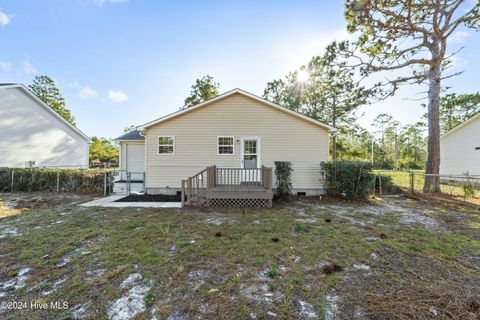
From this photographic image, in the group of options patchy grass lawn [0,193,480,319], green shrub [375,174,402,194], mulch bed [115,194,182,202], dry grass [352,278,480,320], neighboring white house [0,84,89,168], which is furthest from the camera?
neighboring white house [0,84,89,168]

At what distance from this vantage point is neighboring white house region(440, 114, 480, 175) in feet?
40.8

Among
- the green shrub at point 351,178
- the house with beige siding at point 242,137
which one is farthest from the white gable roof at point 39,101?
the green shrub at point 351,178

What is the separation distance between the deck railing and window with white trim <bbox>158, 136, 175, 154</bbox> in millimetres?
1992

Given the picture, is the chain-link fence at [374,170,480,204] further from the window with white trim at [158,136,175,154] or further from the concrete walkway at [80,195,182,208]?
the window with white trim at [158,136,175,154]

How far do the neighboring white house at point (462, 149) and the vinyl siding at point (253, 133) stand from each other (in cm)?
1160

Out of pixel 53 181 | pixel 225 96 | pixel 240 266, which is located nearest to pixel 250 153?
pixel 225 96

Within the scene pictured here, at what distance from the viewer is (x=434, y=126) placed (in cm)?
949

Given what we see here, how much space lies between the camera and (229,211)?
6.59 meters

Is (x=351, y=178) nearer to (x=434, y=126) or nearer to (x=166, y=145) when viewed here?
(x=434, y=126)

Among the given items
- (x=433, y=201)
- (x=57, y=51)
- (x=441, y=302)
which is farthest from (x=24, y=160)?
(x=433, y=201)

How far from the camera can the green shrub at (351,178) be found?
26.0 ft

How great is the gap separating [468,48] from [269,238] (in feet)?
42.7

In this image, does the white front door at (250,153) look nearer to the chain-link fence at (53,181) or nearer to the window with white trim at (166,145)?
the window with white trim at (166,145)

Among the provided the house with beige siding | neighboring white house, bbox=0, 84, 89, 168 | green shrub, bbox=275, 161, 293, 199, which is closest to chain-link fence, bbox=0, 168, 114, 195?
the house with beige siding
